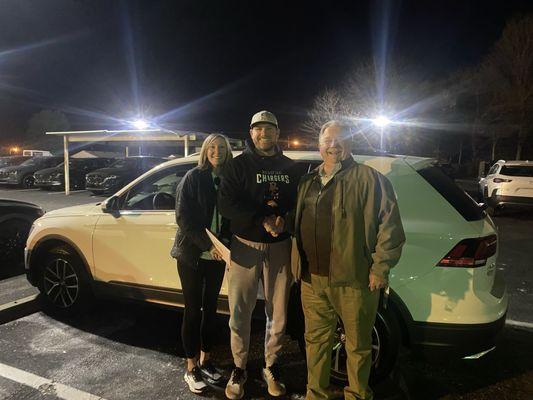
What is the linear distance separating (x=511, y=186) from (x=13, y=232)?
1141 cm

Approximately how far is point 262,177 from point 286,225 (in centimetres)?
35

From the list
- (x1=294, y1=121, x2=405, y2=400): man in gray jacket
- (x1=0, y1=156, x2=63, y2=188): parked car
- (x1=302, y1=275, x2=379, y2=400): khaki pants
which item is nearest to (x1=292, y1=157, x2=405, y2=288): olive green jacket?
(x1=294, y1=121, x2=405, y2=400): man in gray jacket

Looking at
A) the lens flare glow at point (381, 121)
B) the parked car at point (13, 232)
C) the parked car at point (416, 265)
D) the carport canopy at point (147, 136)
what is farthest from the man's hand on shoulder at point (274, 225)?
the lens flare glow at point (381, 121)

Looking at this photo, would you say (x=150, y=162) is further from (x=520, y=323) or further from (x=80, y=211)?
(x=520, y=323)

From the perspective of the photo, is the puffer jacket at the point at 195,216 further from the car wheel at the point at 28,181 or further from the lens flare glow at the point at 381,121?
the lens flare glow at the point at 381,121

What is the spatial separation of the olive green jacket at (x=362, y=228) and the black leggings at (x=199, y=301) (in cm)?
99

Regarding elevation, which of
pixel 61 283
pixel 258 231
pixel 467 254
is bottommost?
pixel 61 283

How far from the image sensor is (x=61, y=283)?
4379mm

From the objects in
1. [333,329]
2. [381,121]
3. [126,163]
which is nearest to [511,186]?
[333,329]

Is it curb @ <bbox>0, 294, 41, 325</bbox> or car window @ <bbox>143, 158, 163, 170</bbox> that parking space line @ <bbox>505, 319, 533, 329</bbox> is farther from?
car window @ <bbox>143, 158, 163, 170</bbox>

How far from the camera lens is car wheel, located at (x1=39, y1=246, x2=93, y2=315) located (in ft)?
13.9

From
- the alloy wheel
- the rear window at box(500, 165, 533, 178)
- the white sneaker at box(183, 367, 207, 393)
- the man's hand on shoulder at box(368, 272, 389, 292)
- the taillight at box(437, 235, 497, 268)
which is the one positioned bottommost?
the white sneaker at box(183, 367, 207, 393)

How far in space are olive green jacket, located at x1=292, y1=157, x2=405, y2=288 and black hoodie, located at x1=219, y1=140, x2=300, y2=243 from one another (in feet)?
1.37

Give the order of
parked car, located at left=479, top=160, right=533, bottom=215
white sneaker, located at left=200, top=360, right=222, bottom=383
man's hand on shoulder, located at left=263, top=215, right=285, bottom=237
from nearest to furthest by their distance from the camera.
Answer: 1. man's hand on shoulder, located at left=263, top=215, right=285, bottom=237
2. white sneaker, located at left=200, top=360, right=222, bottom=383
3. parked car, located at left=479, top=160, right=533, bottom=215
